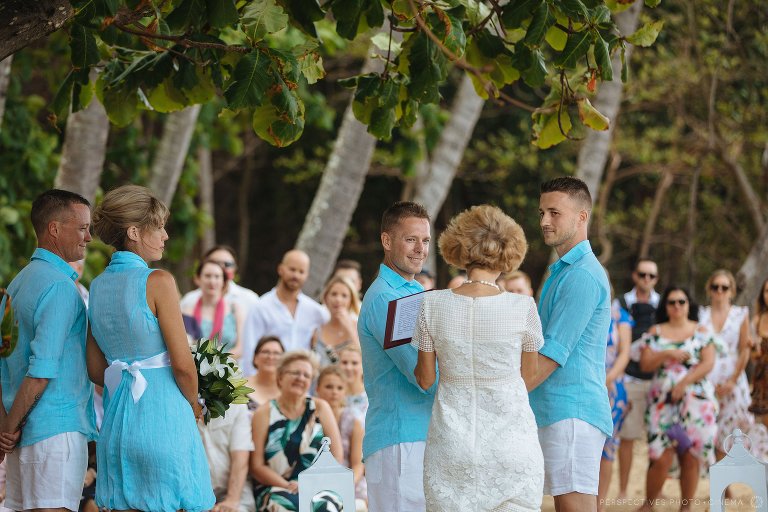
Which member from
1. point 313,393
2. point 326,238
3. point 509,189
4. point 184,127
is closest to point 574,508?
point 313,393

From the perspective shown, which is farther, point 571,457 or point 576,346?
point 576,346

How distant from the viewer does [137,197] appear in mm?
4875

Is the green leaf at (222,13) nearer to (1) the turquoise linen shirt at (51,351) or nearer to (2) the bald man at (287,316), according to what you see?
(1) the turquoise linen shirt at (51,351)

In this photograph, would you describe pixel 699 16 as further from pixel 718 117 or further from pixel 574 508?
pixel 574 508

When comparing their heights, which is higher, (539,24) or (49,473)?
(539,24)

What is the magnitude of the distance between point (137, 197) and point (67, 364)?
0.90 metres

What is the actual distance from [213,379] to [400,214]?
1193 millimetres

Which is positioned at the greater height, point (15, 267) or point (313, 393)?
point (15, 267)

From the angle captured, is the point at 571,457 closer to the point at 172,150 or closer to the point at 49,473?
the point at 49,473

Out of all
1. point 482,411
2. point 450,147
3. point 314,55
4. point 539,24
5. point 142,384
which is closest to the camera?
point 482,411

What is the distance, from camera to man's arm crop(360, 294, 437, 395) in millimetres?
4902

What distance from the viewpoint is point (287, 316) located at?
31.3 feet

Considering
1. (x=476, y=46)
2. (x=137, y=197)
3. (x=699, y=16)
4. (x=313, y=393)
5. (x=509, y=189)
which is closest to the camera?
(x=137, y=197)

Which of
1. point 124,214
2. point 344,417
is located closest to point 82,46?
point 124,214
